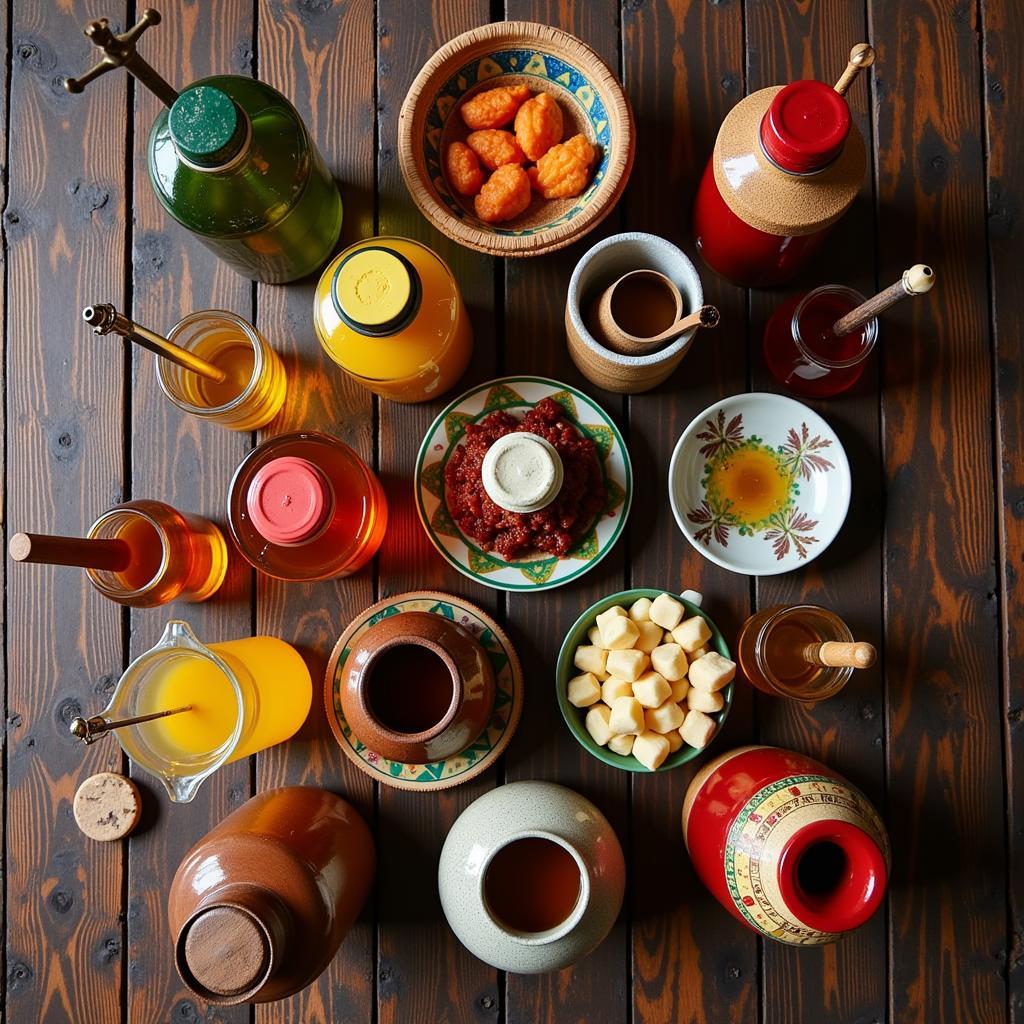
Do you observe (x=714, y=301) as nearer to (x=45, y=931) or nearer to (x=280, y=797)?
(x=280, y=797)

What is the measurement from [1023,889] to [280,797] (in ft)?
3.38

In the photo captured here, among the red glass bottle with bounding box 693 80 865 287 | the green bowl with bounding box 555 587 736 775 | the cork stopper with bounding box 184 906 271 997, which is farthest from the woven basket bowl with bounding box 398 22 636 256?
the cork stopper with bounding box 184 906 271 997

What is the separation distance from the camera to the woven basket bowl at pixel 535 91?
100cm

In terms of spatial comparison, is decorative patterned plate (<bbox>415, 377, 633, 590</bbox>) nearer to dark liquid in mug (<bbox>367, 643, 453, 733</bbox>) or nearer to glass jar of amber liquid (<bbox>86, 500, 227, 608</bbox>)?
dark liquid in mug (<bbox>367, 643, 453, 733</bbox>)

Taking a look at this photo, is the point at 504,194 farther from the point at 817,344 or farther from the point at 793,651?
the point at 793,651

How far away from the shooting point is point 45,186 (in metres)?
1.19

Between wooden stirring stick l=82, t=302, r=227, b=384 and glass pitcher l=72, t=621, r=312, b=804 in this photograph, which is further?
glass pitcher l=72, t=621, r=312, b=804

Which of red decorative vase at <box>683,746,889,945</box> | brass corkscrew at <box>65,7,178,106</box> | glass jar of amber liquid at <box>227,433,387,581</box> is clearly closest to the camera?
brass corkscrew at <box>65,7,178,106</box>

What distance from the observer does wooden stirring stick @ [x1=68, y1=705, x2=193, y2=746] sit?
2.67ft

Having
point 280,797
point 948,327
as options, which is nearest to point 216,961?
point 280,797

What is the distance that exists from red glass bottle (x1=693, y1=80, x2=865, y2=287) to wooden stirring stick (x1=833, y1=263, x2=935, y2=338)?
0.11 m

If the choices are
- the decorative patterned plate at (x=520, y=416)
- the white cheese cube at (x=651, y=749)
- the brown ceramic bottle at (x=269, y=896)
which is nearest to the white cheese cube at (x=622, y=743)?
the white cheese cube at (x=651, y=749)

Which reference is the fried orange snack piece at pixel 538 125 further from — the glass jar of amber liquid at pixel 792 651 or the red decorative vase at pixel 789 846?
the red decorative vase at pixel 789 846

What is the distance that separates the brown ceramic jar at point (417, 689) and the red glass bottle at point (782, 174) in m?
0.61
